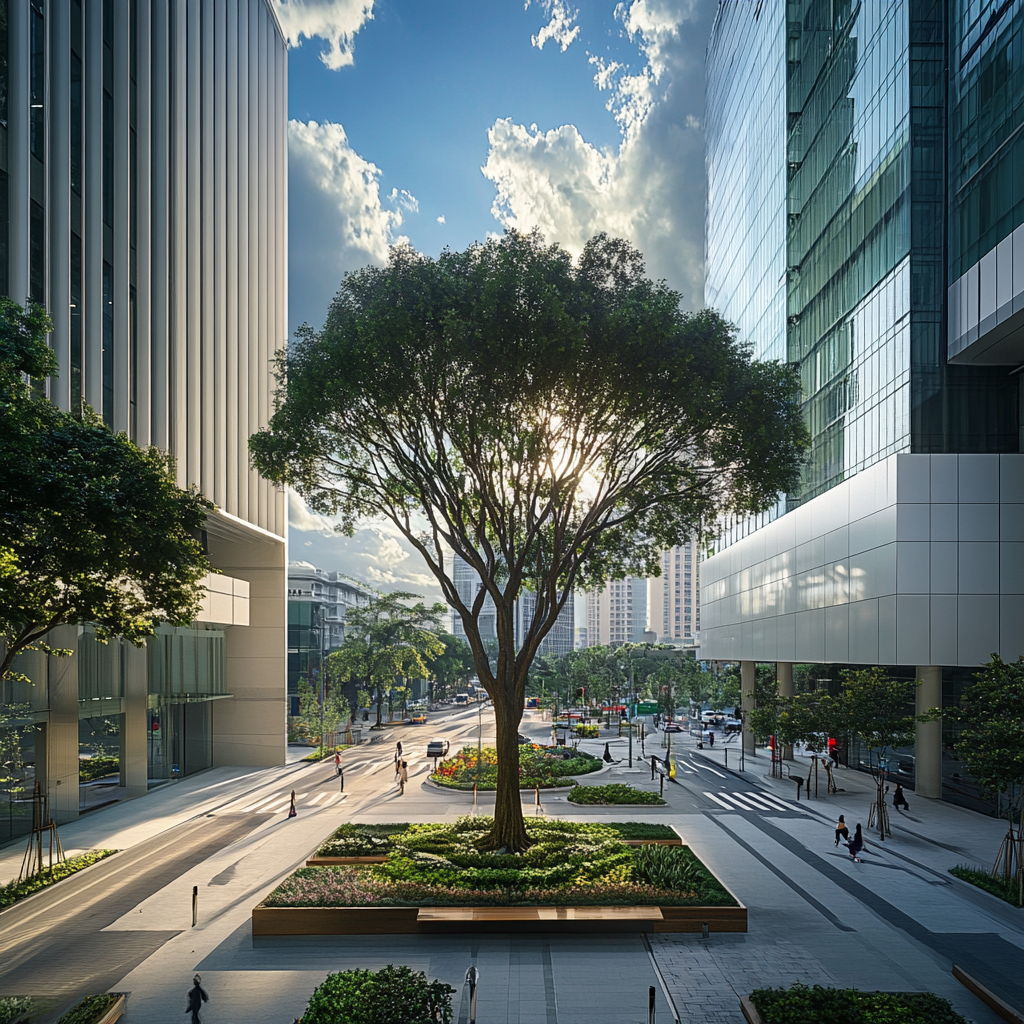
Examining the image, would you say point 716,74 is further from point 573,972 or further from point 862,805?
point 573,972

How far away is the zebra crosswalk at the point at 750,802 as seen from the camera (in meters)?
38.3

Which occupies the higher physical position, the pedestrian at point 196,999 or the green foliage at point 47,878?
the pedestrian at point 196,999

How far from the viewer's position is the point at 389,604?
89.0 metres

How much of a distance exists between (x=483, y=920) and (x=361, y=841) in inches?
327

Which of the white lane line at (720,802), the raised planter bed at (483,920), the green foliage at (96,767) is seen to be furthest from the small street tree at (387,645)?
the raised planter bed at (483,920)

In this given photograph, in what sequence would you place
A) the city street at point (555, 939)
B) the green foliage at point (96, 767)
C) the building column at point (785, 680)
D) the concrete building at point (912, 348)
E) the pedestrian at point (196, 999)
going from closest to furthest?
the pedestrian at point (196, 999)
the city street at point (555, 939)
the concrete building at point (912, 348)
the green foliage at point (96, 767)
the building column at point (785, 680)

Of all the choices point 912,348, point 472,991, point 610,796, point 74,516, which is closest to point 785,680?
point 610,796

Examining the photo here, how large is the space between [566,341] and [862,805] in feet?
93.6

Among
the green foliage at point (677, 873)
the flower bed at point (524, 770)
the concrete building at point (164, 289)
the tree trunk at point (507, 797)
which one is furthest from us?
the flower bed at point (524, 770)

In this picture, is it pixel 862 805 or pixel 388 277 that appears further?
pixel 862 805

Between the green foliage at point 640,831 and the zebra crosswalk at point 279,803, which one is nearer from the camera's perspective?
the green foliage at point 640,831

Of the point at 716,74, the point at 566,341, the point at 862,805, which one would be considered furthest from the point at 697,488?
the point at 716,74

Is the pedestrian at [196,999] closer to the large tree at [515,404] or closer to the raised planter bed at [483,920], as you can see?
the raised planter bed at [483,920]

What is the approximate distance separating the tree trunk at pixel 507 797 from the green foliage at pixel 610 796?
538 inches
